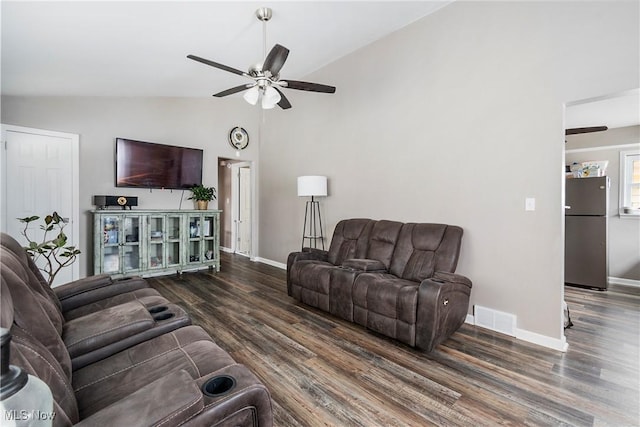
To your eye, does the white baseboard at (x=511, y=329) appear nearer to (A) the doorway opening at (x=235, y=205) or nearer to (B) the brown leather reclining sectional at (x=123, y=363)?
(B) the brown leather reclining sectional at (x=123, y=363)

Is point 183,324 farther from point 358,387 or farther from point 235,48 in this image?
point 235,48

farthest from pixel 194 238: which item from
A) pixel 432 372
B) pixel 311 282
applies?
pixel 432 372

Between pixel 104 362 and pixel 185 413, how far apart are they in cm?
82

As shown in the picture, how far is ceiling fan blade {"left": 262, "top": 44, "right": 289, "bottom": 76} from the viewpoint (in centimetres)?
231

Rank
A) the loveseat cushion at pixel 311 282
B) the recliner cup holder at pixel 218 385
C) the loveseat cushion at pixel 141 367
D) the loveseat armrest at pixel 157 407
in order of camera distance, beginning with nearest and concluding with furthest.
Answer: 1. the loveseat armrest at pixel 157 407
2. the recliner cup holder at pixel 218 385
3. the loveseat cushion at pixel 141 367
4. the loveseat cushion at pixel 311 282

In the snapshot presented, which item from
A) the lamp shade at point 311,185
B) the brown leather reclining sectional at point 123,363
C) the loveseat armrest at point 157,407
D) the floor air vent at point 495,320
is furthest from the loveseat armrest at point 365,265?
the loveseat armrest at point 157,407

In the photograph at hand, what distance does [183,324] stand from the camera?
176 cm

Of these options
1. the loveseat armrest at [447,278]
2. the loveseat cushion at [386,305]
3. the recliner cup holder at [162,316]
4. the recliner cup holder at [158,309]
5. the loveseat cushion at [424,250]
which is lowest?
the loveseat cushion at [386,305]

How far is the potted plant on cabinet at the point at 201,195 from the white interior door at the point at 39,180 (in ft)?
5.21

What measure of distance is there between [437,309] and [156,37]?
3602 mm

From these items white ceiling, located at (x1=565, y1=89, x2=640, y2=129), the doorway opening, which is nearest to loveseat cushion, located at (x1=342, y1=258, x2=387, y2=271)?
white ceiling, located at (x1=565, y1=89, x2=640, y2=129)

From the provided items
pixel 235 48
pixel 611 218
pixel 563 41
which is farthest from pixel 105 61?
pixel 611 218

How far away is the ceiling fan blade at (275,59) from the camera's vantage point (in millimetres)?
2314

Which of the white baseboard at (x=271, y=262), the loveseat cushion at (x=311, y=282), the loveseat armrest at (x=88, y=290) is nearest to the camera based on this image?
the loveseat armrest at (x=88, y=290)
